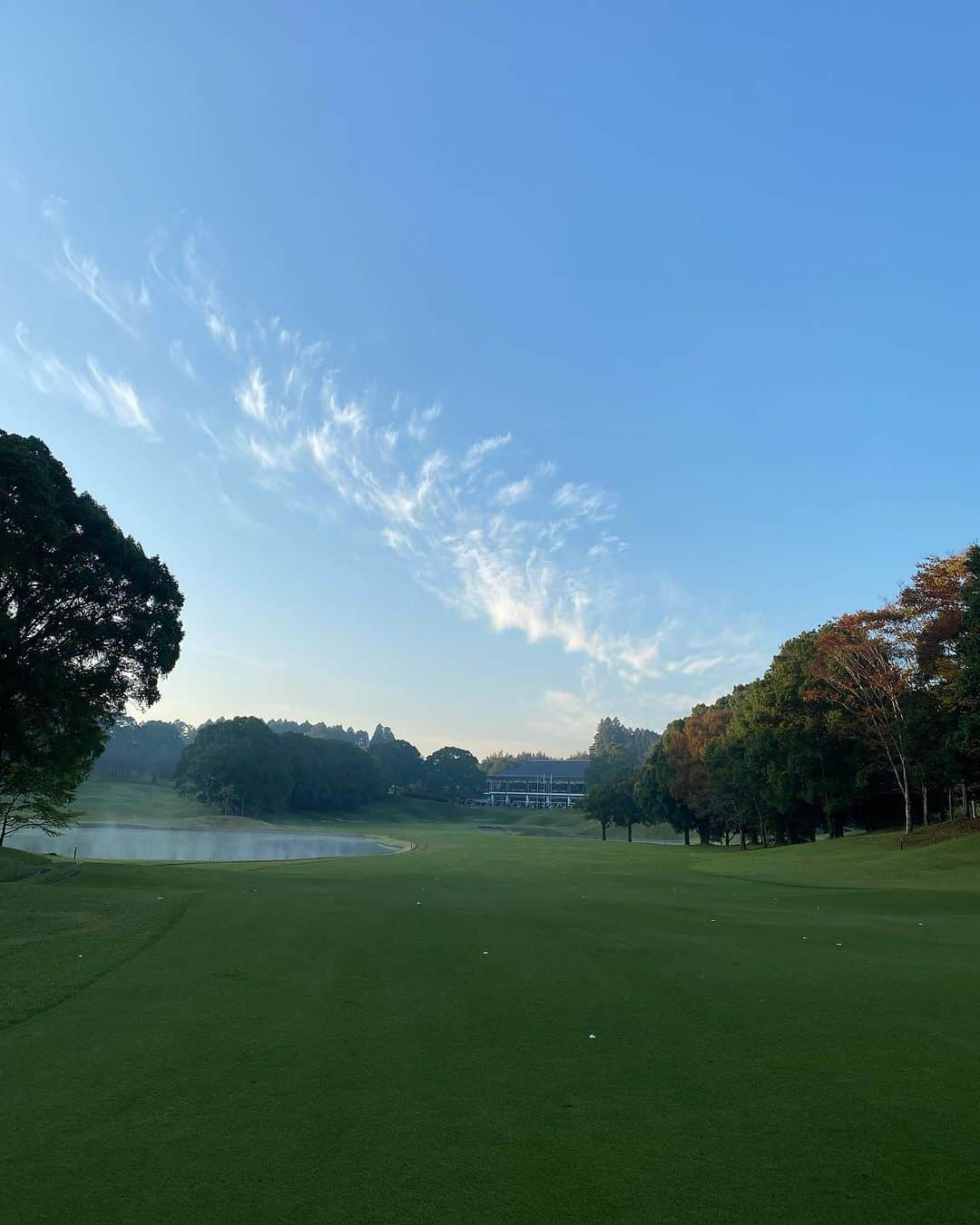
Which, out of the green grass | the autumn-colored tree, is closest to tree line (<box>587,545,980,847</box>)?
the autumn-colored tree

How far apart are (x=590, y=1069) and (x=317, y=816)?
11615 centimetres

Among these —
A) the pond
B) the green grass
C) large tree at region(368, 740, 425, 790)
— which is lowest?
the pond

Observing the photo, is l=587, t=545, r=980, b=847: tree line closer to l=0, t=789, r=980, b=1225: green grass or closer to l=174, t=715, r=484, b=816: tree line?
l=0, t=789, r=980, b=1225: green grass

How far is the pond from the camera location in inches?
2280

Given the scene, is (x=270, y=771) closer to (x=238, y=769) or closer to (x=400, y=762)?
(x=238, y=769)

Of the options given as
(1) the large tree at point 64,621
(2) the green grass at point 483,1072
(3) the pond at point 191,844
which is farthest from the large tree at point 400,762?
(2) the green grass at point 483,1072

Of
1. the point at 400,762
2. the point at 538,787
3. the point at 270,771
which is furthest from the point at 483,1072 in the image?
the point at 538,787

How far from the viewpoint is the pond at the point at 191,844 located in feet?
190

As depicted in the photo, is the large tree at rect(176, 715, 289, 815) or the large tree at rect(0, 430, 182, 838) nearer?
the large tree at rect(0, 430, 182, 838)

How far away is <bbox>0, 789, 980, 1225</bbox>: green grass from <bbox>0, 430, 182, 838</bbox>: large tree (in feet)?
48.2

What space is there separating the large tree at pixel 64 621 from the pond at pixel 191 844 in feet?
81.5

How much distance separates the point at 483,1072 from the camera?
6996mm

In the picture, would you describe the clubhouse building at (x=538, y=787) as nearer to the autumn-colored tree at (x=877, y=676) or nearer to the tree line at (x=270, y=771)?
the tree line at (x=270, y=771)

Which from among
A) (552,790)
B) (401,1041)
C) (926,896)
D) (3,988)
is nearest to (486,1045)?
(401,1041)
